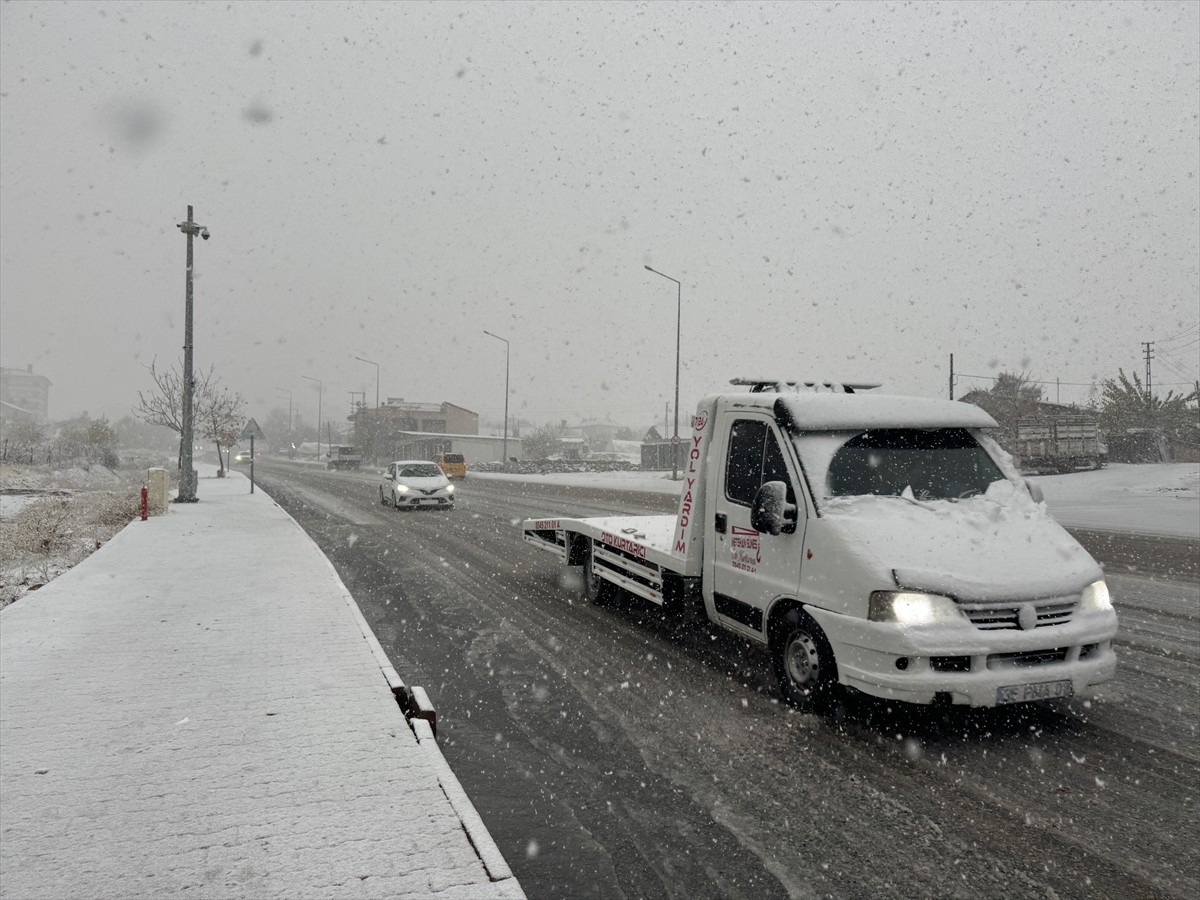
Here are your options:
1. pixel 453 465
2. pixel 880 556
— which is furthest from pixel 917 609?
pixel 453 465

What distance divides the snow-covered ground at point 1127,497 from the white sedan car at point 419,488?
520 inches

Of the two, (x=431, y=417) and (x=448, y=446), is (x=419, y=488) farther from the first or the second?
(x=431, y=417)

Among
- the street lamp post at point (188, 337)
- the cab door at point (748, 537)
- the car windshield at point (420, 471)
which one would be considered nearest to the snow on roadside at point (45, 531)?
the street lamp post at point (188, 337)

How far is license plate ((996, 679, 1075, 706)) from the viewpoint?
4348 millimetres

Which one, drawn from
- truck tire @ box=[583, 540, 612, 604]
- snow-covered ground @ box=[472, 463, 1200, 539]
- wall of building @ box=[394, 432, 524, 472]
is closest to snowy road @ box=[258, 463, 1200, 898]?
truck tire @ box=[583, 540, 612, 604]

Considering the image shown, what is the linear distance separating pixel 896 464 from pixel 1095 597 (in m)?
1.41

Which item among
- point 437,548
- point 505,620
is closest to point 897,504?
point 505,620

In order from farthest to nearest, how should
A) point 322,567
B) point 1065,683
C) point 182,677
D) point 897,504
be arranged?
point 322,567 → point 182,677 → point 897,504 → point 1065,683

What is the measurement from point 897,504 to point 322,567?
26.6ft

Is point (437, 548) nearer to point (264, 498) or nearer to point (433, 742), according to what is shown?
point (433, 742)

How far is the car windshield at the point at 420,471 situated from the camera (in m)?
23.1

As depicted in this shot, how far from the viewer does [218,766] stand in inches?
154

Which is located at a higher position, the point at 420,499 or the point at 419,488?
the point at 419,488

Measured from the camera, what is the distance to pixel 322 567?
10.7 m
